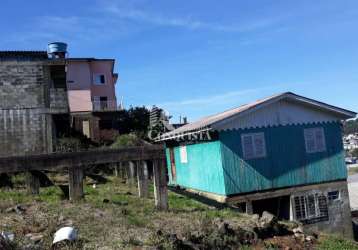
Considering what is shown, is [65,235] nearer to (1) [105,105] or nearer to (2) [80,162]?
(2) [80,162]

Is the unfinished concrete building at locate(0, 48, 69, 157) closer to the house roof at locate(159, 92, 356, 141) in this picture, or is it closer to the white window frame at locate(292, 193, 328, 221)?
the house roof at locate(159, 92, 356, 141)

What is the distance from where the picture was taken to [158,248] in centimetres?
799

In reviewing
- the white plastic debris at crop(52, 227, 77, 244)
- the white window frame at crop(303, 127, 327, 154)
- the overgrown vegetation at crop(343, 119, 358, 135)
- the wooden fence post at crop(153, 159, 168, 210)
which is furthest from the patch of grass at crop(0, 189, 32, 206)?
the overgrown vegetation at crop(343, 119, 358, 135)

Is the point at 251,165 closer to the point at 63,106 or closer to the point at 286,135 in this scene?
the point at 286,135

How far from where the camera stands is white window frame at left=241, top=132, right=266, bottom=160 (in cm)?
1689

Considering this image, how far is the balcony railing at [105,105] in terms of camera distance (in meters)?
37.2

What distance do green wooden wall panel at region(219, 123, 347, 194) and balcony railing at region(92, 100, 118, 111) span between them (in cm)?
2219

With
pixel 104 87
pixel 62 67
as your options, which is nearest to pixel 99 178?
pixel 62 67

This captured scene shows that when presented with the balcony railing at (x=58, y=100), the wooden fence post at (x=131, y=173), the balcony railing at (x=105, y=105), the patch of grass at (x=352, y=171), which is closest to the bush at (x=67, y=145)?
the balcony railing at (x=58, y=100)

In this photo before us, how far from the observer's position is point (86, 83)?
3994 centimetres

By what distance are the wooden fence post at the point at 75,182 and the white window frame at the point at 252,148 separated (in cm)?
767

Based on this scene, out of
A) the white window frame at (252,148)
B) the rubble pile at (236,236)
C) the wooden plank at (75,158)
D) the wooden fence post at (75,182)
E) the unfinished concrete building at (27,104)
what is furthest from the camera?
the unfinished concrete building at (27,104)

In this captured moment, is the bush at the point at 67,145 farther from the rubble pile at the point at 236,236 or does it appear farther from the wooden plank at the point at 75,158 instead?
the rubble pile at the point at 236,236

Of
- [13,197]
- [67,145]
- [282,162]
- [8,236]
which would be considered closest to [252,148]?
[282,162]
